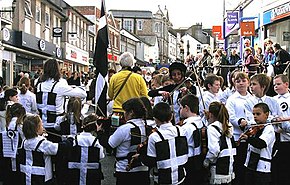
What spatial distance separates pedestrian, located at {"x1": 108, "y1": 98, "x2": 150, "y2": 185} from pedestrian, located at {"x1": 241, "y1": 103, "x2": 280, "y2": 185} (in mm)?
1449

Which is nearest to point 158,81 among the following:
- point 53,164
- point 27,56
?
point 53,164

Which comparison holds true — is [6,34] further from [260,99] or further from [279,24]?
[260,99]

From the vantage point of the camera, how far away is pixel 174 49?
137 meters

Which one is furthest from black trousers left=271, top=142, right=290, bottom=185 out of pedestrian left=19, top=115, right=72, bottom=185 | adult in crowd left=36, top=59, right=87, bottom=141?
Answer: adult in crowd left=36, top=59, right=87, bottom=141

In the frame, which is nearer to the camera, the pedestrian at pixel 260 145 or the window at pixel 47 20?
the pedestrian at pixel 260 145

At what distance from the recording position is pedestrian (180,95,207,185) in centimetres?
607

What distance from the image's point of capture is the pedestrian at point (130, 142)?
19.5ft

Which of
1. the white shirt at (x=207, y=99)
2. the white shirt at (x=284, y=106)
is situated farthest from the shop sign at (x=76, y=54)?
the white shirt at (x=284, y=106)

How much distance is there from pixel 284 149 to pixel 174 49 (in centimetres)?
13063

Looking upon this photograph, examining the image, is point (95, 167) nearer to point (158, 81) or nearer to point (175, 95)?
point (175, 95)

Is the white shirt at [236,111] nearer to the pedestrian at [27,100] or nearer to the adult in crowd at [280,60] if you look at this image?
the pedestrian at [27,100]

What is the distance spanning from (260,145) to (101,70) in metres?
3.20

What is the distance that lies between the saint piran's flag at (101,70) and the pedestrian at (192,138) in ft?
7.00

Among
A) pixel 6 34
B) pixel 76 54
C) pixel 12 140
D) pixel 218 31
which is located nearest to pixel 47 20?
pixel 76 54
